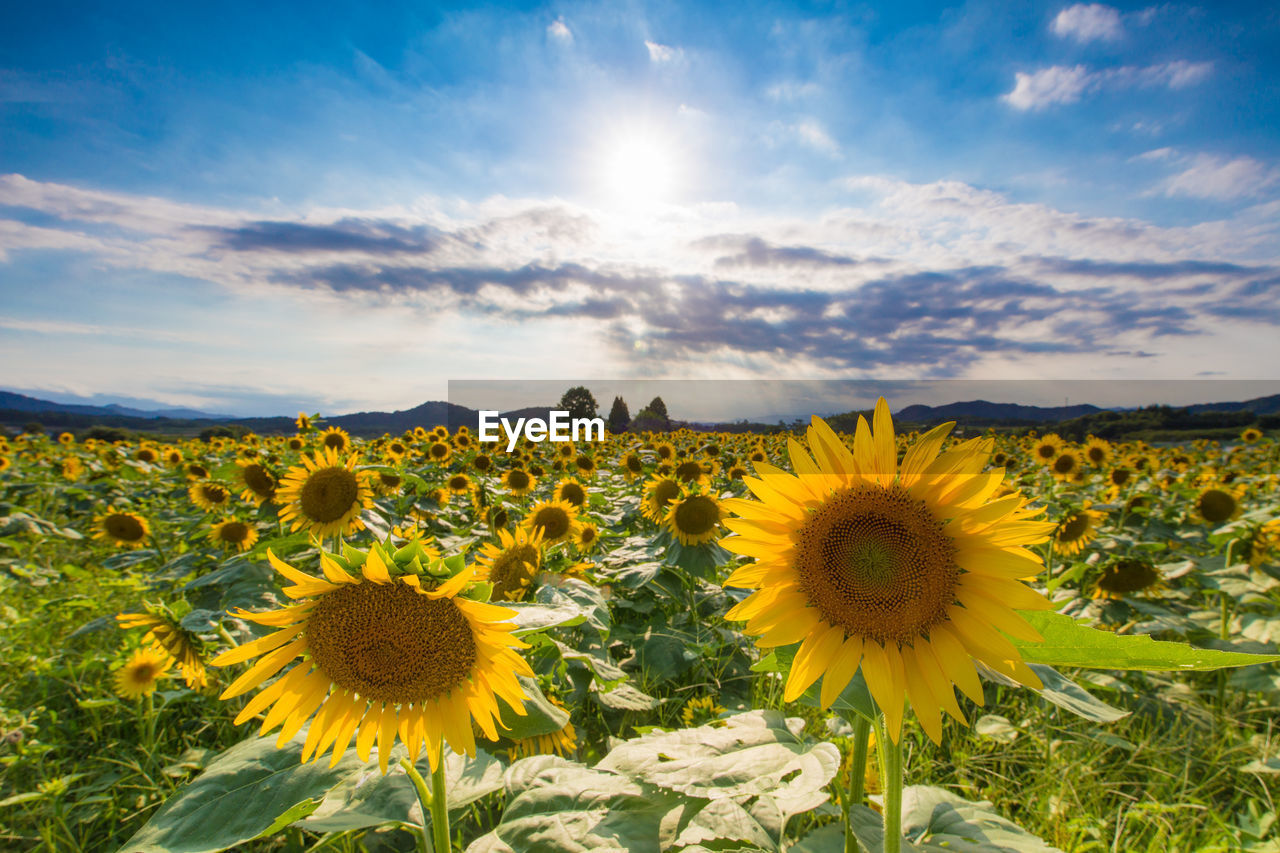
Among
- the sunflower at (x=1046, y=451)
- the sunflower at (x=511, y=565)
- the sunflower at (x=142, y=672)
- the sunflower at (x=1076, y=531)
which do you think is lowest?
the sunflower at (x=142, y=672)

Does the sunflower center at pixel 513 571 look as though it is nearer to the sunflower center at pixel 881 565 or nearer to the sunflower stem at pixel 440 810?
the sunflower stem at pixel 440 810

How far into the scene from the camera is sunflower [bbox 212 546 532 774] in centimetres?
149

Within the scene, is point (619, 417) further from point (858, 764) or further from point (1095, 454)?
point (858, 764)

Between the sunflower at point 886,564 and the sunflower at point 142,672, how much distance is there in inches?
167

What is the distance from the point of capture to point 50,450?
50.9 ft

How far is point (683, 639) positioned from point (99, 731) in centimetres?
411

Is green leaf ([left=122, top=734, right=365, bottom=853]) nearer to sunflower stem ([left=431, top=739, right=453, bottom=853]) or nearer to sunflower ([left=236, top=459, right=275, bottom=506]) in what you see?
sunflower stem ([left=431, top=739, right=453, bottom=853])

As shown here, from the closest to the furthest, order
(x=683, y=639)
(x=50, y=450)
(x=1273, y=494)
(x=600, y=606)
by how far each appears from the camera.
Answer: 1. (x=600, y=606)
2. (x=683, y=639)
3. (x=1273, y=494)
4. (x=50, y=450)

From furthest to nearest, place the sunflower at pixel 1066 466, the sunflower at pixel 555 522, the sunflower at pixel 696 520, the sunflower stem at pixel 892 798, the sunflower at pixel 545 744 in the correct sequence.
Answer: the sunflower at pixel 1066 466, the sunflower at pixel 555 522, the sunflower at pixel 696 520, the sunflower at pixel 545 744, the sunflower stem at pixel 892 798

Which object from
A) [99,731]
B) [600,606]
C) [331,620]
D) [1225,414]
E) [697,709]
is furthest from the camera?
[1225,414]

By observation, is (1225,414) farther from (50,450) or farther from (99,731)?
(50,450)

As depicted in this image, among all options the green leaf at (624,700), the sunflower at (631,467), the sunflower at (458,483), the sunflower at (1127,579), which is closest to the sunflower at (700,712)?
the green leaf at (624,700)

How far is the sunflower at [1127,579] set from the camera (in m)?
4.82

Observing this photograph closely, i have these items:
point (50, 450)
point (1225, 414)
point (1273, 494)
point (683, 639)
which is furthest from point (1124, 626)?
point (1225, 414)
